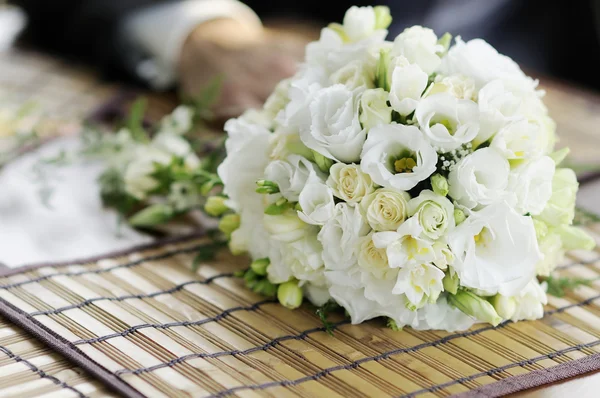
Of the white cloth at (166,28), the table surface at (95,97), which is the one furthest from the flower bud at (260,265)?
the white cloth at (166,28)

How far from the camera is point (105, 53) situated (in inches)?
50.1

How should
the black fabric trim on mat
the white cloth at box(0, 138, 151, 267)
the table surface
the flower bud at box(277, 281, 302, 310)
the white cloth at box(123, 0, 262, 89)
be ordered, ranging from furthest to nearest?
the white cloth at box(123, 0, 262, 89) < the table surface < the white cloth at box(0, 138, 151, 267) < the flower bud at box(277, 281, 302, 310) < the black fabric trim on mat

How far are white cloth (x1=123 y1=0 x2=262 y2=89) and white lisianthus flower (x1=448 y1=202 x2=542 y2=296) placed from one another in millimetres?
761

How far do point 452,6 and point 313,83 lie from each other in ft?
2.66

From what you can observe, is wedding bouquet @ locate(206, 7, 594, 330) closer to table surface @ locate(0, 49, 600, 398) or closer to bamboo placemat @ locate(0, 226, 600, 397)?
bamboo placemat @ locate(0, 226, 600, 397)

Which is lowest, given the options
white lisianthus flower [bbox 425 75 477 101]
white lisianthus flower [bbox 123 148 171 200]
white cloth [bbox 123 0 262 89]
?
white lisianthus flower [bbox 425 75 477 101]

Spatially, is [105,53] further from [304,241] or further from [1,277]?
[304,241]

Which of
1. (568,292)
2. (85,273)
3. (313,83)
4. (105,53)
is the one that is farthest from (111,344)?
(105,53)

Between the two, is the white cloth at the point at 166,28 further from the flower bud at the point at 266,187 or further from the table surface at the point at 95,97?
the flower bud at the point at 266,187

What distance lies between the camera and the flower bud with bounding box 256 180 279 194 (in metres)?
0.56

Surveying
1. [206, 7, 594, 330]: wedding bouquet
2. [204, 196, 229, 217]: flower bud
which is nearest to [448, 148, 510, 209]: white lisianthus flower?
[206, 7, 594, 330]: wedding bouquet

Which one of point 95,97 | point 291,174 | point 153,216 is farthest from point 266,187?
point 95,97

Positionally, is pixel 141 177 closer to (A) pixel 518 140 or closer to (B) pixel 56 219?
(B) pixel 56 219

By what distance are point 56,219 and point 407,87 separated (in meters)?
0.42
